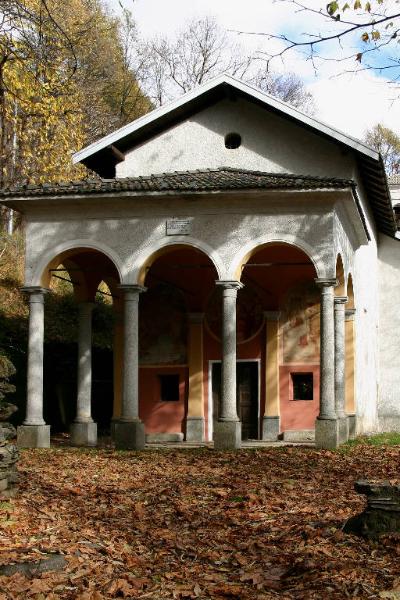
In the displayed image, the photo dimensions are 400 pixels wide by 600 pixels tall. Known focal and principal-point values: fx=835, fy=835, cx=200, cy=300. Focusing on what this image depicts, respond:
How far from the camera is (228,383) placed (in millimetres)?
16578

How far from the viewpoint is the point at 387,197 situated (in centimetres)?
2202

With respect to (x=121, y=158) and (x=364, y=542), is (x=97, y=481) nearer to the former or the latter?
(x=364, y=542)

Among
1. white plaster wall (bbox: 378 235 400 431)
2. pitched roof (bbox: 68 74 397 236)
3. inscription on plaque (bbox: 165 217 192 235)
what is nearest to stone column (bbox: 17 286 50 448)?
inscription on plaque (bbox: 165 217 192 235)

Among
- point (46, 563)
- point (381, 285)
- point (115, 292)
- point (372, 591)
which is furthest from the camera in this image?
point (381, 285)

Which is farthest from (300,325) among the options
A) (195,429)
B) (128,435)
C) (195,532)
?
(195,532)

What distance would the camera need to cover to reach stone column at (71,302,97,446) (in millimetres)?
19297

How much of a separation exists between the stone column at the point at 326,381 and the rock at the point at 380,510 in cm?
844

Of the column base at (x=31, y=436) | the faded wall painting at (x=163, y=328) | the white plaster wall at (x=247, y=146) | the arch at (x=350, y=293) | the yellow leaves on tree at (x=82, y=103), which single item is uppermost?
the yellow leaves on tree at (x=82, y=103)

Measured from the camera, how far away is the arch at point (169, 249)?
667 inches

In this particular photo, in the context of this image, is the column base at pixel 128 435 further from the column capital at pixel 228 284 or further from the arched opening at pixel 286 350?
the arched opening at pixel 286 350

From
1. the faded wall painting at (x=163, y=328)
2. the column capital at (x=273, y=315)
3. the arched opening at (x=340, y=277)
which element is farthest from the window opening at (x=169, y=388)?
the arched opening at (x=340, y=277)

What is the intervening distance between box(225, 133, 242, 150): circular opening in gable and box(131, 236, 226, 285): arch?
424cm

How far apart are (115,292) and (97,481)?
9549mm

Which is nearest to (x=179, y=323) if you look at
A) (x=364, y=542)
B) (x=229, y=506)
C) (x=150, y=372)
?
(x=150, y=372)
